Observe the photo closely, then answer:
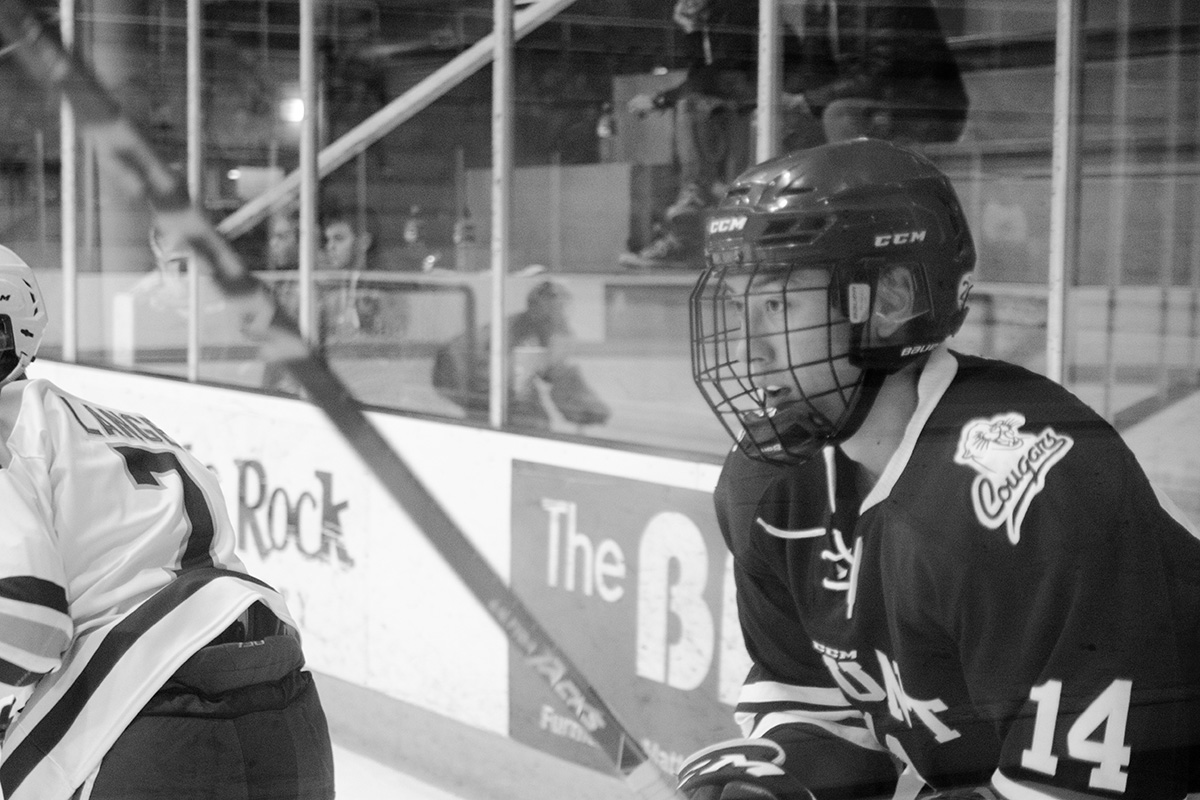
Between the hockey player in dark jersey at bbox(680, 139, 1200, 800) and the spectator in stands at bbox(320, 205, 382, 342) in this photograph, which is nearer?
the hockey player in dark jersey at bbox(680, 139, 1200, 800)

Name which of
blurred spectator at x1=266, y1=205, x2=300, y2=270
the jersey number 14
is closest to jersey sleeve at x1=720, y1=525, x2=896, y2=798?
the jersey number 14

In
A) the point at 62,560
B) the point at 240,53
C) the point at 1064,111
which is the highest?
the point at 240,53

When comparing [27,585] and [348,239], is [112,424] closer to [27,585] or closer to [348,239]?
[27,585]

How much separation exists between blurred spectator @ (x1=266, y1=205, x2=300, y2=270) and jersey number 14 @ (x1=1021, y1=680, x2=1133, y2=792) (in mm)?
1573

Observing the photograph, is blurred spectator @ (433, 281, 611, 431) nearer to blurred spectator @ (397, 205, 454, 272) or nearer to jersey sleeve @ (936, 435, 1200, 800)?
blurred spectator @ (397, 205, 454, 272)

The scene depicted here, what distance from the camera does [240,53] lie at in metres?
2.50

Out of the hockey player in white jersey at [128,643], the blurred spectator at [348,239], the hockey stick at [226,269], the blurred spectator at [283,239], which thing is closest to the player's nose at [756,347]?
the hockey stick at [226,269]

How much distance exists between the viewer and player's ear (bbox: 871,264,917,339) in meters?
1.02

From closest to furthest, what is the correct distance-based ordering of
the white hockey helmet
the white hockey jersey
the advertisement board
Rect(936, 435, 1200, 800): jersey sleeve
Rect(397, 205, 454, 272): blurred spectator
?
Rect(936, 435, 1200, 800): jersey sleeve → the white hockey jersey → the white hockey helmet → the advertisement board → Rect(397, 205, 454, 272): blurred spectator

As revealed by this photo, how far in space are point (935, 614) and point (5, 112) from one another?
1678 millimetres

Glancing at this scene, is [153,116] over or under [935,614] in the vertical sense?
over

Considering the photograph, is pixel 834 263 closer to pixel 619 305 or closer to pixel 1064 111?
pixel 1064 111

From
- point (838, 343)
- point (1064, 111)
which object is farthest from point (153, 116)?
point (838, 343)

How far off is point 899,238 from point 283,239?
1585 mm
